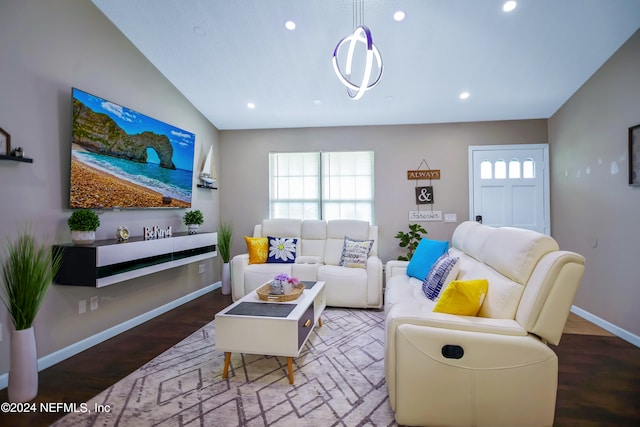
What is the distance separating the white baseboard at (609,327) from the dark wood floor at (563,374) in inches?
2.7

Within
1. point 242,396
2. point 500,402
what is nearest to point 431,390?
point 500,402

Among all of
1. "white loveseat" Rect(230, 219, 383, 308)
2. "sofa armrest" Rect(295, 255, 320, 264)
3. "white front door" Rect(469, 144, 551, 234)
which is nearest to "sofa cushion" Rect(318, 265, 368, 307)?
"white loveseat" Rect(230, 219, 383, 308)

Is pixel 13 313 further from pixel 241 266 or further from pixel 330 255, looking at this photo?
pixel 330 255

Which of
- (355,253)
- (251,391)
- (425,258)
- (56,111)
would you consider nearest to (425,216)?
(355,253)

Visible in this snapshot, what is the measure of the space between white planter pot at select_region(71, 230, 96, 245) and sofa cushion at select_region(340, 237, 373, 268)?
259cm

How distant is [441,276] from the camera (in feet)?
7.47

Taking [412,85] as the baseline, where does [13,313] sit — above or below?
below

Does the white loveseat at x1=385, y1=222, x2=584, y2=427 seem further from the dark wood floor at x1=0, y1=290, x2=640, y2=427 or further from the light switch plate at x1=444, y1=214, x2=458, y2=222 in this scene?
the light switch plate at x1=444, y1=214, x2=458, y2=222

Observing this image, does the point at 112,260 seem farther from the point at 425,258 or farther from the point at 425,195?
the point at 425,195

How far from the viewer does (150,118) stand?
3088mm

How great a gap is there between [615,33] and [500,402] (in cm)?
323

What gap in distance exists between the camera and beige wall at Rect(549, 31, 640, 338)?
265 centimetres

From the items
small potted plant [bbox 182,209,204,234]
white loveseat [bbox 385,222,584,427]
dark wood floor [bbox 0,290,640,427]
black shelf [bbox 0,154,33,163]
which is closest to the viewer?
white loveseat [bbox 385,222,584,427]

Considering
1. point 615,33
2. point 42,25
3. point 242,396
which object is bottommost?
point 242,396
